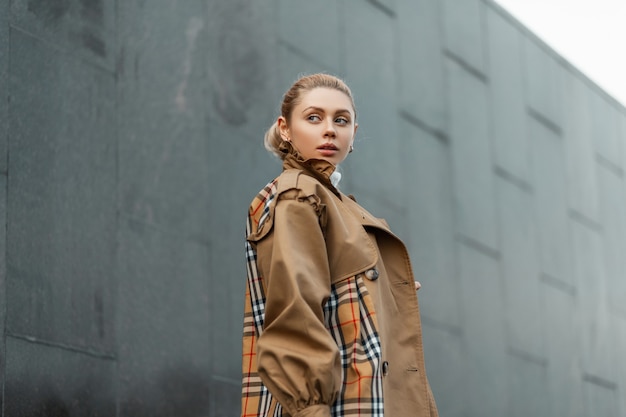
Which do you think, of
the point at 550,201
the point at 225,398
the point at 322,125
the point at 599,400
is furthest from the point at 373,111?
the point at 322,125

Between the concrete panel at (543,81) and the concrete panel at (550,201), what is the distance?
0.52ft

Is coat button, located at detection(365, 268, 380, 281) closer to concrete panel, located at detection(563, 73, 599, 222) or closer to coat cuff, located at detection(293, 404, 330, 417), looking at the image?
coat cuff, located at detection(293, 404, 330, 417)

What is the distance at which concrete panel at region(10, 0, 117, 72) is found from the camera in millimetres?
4672

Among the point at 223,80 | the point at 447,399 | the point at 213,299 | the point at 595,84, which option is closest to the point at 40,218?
the point at 213,299

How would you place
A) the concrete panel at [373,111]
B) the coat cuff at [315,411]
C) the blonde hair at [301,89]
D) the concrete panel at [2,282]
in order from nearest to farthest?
the coat cuff at [315,411] → the blonde hair at [301,89] → the concrete panel at [2,282] → the concrete panel at [373,111]

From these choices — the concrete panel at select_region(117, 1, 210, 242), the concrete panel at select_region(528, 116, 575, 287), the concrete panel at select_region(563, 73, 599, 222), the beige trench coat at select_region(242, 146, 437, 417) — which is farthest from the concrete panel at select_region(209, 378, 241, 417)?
the concrete panel at select_region(563, 73, 599, 222)

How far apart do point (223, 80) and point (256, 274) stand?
3.03m

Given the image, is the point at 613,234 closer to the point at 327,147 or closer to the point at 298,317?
the point at 327,147

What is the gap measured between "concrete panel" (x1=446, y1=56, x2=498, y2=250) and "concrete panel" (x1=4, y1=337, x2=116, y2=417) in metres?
4.15

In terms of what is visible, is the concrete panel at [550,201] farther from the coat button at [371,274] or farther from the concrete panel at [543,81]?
the coat button at [371,274]

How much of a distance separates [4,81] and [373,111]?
3.34 metres

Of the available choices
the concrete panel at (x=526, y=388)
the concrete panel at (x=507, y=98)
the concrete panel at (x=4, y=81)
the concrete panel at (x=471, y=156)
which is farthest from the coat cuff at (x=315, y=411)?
the concrete panel at (x=507, y=98)

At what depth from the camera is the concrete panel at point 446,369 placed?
7660mm

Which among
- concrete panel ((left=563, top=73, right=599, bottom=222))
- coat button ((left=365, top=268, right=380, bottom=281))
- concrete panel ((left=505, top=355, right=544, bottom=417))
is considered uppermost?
concrete panel ((left=563, top=73, right=599, bottom=222))
